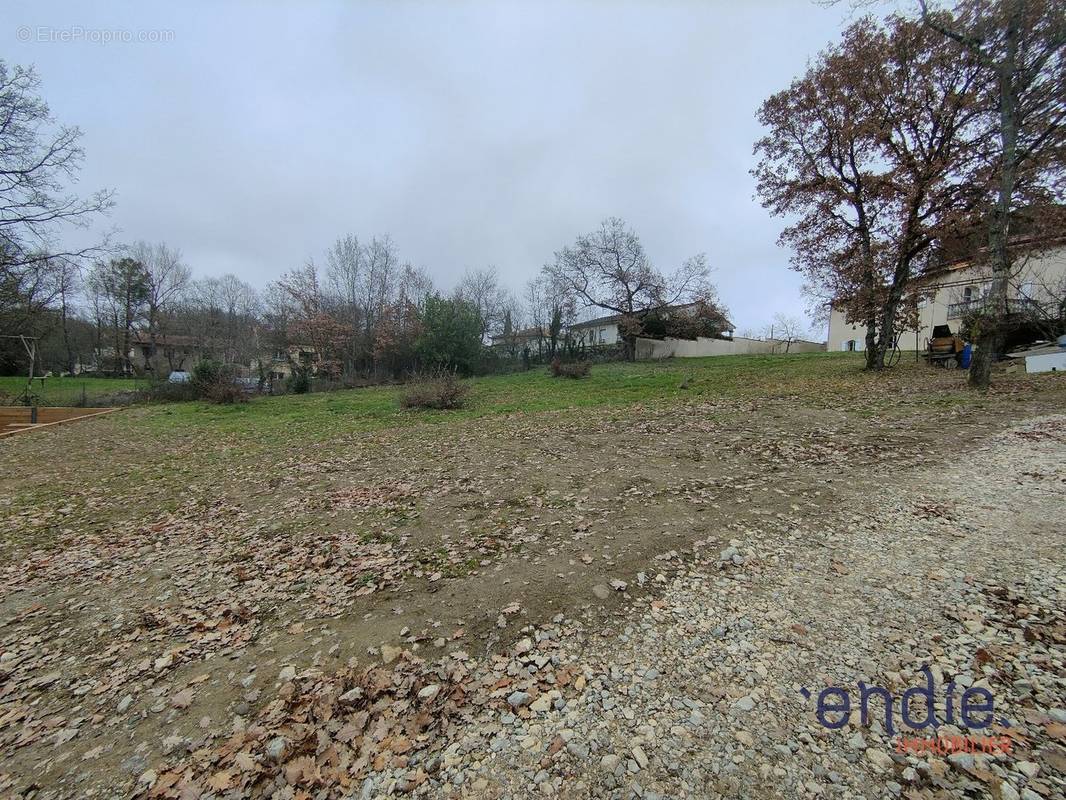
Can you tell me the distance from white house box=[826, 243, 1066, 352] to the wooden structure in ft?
91.8

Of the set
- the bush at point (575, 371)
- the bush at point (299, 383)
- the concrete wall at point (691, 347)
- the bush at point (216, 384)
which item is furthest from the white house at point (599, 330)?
the bush at point (216, 384)

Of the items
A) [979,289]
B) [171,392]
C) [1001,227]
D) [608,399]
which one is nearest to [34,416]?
[171,392]

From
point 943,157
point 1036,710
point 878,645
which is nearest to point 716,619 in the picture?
point 878,645

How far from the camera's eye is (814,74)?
1497cm

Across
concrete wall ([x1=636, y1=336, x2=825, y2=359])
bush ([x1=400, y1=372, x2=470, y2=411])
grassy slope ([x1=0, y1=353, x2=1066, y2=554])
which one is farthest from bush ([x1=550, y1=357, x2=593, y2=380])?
concrete wall ([x1=636, y1=336, x2=825, y2=359])

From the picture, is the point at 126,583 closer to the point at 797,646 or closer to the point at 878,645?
the point at 797,646

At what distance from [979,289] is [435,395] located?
89.5 feet

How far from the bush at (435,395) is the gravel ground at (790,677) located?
12.1 metres

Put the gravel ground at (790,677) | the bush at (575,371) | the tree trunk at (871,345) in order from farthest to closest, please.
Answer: the bush at (575,371) < the tree trunk at (871,345) < the gravel ground at (790,677)

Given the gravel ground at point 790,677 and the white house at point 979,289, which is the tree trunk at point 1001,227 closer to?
the white house at point 979,289

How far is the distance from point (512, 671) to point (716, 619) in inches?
59.5

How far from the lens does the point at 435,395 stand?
14.8 m

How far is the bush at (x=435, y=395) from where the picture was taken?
14805mm

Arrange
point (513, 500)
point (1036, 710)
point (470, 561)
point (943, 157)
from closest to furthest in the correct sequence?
point (1036, 710) < point (470, 561) < point (513, 500) < point (943, 157)
